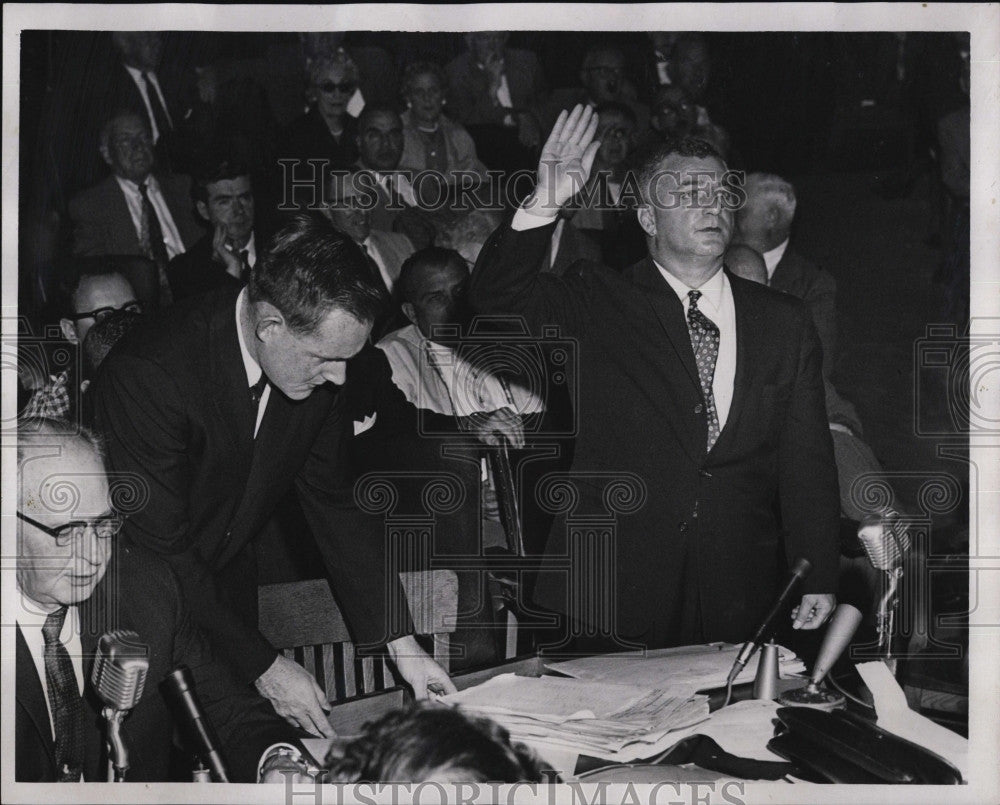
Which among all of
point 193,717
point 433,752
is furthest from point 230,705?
point 433,752

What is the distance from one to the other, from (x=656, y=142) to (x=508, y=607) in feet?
4.36

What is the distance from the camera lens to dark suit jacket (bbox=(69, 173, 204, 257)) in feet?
9.50

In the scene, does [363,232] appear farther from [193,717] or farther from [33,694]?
[33,694]

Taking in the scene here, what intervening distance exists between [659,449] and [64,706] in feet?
5.72

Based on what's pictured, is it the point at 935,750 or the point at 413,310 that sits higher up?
the point at 413,310

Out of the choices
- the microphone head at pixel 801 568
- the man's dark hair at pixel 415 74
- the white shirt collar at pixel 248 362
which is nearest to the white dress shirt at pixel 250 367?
the white shirt collar at pixel 248 362

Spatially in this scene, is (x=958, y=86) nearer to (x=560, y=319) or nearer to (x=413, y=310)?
(x=560, y=319)

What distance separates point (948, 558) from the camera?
9.86ft

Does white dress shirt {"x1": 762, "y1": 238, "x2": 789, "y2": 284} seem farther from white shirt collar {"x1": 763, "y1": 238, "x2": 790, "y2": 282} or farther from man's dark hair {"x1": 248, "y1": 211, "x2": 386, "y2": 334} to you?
man's dark hair {"x1": 248, "y1": 211, "x2": 386, "y2": 334}

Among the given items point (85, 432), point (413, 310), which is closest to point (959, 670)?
point (413, 310)

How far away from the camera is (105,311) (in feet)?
9.53

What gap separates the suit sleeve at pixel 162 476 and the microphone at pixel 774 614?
126 centimetres

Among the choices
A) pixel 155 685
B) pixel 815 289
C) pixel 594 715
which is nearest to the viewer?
pixel 594 715

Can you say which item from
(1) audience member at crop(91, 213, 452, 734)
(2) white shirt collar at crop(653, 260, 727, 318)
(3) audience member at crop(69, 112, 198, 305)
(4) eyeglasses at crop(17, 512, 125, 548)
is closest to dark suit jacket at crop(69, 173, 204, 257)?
(3) audience member at crop(69, 112, 198, 305)
